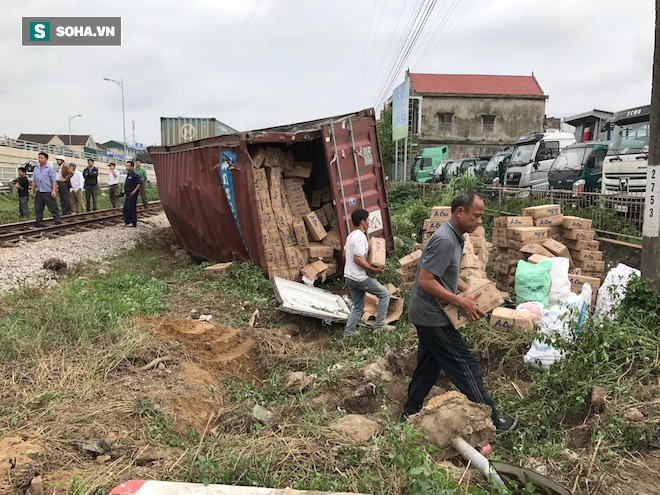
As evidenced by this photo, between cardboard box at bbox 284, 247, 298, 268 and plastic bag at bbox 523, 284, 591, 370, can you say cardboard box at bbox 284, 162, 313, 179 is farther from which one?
plastic bag at bbox 523, 284, 591, 370

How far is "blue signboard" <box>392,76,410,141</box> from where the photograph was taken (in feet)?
67.2

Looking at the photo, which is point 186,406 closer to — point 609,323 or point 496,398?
point 496,398

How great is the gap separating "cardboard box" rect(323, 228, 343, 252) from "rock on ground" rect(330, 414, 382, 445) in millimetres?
5011

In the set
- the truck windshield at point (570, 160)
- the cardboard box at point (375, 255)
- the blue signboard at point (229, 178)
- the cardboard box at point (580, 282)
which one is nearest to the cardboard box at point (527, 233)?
the cardboard box at point (580, 282)

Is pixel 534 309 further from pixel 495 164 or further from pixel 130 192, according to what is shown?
pixel 495 164

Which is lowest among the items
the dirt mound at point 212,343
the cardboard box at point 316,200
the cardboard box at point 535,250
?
the dirt mound at point 212,343

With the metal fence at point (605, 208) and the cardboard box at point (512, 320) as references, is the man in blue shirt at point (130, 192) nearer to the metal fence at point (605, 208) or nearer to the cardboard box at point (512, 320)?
the metal fence at point (605, 208)

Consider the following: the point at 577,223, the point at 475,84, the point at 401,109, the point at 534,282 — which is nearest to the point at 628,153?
the point at 577,223

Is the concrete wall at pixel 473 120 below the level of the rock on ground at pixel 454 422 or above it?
above

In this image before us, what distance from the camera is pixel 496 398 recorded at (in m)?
4.22

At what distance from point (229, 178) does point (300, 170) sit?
127 cm

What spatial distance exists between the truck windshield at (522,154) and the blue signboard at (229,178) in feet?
40.3

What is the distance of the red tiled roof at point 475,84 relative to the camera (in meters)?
40.5

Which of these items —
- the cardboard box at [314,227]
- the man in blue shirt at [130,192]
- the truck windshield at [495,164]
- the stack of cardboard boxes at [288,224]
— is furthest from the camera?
the truck windshield at [495,164]
